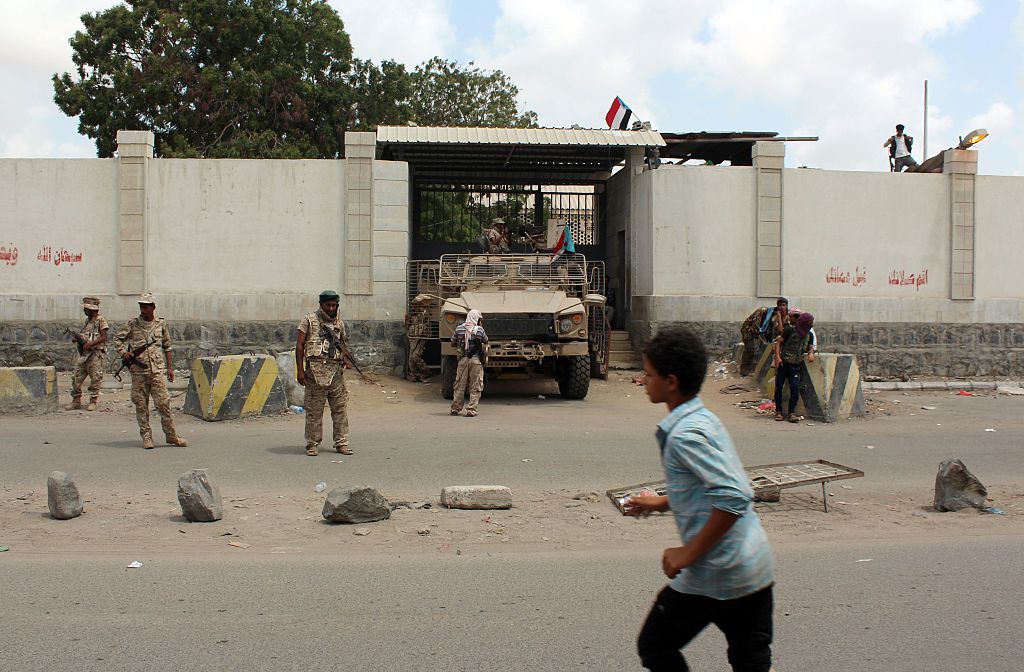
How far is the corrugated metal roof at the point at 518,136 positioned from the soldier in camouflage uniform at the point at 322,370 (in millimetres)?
7724

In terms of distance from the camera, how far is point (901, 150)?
1900cm

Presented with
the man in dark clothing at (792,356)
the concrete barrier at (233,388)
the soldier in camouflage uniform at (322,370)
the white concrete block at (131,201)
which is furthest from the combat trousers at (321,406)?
the white concrete block at (131,201)

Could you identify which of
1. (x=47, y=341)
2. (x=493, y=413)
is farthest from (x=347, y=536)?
(x=47, y=341)

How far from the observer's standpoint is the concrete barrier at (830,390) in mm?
11859

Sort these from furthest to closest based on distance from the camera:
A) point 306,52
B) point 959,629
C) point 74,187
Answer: point 306,52, point 74,187, point 959,629

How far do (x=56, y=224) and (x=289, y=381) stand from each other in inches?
256

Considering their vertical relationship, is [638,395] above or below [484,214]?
below

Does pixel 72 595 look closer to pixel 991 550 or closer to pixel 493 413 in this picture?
pixel 991 550

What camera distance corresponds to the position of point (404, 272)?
16391 millimetres

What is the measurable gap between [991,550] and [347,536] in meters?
4.15

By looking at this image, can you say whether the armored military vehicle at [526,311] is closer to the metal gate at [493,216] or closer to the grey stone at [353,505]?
the metal gate at [493,216]

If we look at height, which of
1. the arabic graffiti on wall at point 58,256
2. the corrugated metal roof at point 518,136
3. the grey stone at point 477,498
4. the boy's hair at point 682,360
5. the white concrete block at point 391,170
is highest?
the corrugated metal roof at point 518,136

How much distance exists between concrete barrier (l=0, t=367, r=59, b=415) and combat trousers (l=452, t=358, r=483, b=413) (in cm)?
536

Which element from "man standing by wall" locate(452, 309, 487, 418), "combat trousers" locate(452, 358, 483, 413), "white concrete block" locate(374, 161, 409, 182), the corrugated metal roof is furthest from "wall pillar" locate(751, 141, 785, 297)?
"combat trousers" locate(452, 358, 483, 413)
